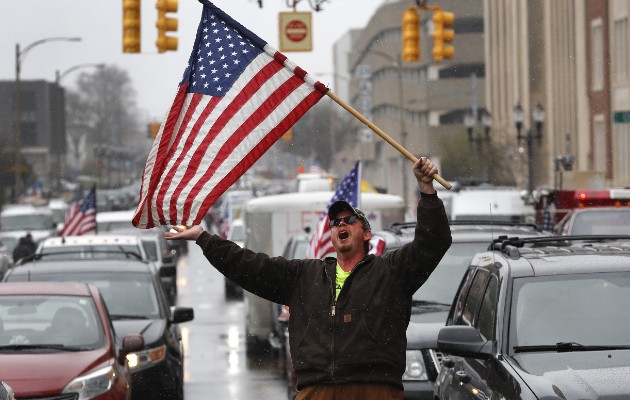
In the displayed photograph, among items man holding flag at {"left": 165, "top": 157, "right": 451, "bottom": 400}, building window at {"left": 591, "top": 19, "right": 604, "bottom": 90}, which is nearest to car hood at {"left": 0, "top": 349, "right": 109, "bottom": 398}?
man holding flag at {"left": 165, "top": 157, "right": 451, "bottom": 400}

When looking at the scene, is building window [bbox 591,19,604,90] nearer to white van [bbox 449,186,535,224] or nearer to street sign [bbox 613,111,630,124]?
white van [bbox 449,186,535,224]

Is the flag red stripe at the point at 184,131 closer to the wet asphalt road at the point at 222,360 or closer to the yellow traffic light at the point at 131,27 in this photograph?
the wet asphalt road at the point at 222,360

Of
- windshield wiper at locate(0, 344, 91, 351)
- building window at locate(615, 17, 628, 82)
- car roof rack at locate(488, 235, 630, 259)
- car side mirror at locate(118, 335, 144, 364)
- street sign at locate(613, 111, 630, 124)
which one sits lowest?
car side mirror at locate(118, 335, 144, 364)

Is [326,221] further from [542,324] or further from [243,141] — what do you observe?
[542,324]

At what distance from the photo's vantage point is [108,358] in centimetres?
1126

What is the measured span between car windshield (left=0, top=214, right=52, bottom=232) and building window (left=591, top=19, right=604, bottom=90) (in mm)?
20108

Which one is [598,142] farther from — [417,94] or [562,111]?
[417,94]

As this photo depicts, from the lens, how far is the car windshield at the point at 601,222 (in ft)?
62.7

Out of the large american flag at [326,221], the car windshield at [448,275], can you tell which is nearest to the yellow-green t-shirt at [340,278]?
the car windshield at [448,275]

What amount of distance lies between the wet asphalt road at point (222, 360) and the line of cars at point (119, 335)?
3.64 feet

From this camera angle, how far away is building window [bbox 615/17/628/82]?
49.2 m

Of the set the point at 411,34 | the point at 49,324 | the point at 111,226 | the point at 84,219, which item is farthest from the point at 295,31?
the point at 49,324

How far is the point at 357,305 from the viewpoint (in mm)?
6773

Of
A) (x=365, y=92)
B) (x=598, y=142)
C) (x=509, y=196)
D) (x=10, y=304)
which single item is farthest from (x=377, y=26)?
(x=10, y=304)
